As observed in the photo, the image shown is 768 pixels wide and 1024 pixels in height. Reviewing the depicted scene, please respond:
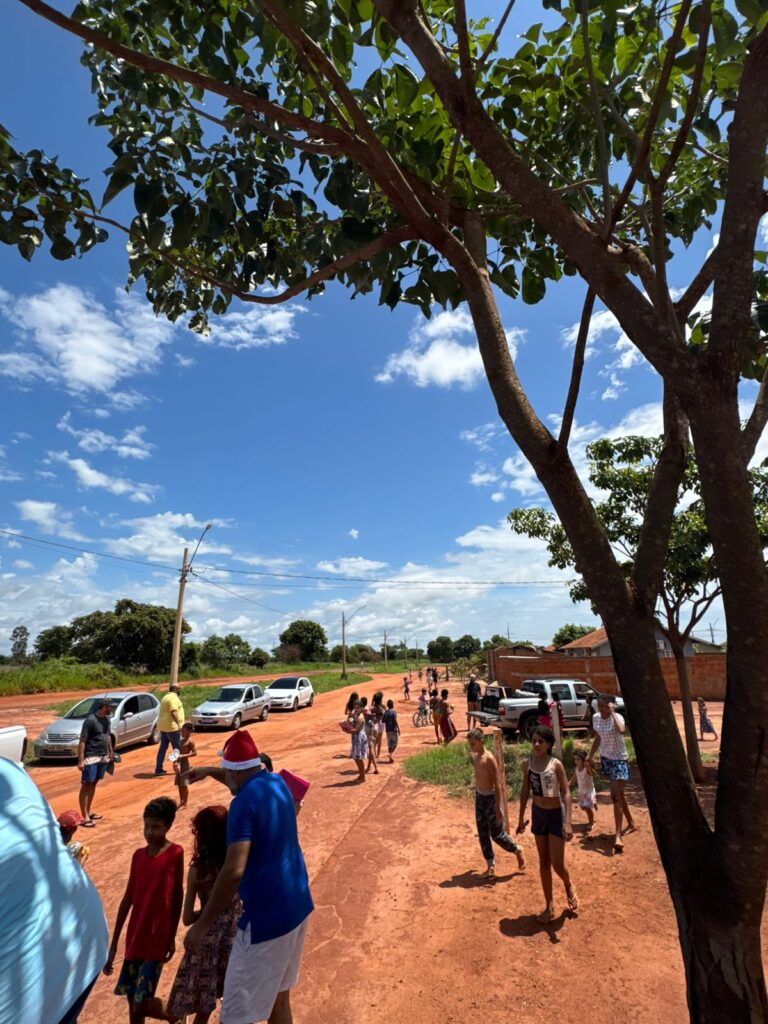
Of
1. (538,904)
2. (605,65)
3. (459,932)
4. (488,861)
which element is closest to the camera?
(605,65)

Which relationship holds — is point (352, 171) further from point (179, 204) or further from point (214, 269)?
point (214, 269)

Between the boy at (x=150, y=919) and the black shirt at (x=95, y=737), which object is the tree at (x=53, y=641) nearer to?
the black shirt at (x=95, y=737)

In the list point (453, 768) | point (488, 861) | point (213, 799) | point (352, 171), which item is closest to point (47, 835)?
point (352, 171)

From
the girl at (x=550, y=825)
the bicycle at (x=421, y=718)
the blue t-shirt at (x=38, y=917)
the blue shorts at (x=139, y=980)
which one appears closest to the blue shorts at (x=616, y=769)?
the girl at (x=550, y=825)

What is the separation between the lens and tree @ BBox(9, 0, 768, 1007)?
1748mm

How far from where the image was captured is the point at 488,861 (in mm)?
5957

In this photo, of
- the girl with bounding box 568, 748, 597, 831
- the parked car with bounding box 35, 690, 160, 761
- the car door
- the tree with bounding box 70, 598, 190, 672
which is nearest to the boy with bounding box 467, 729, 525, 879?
the girl with bounding box 568, 748, 597, 831

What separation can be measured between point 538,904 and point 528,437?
16.6 feet

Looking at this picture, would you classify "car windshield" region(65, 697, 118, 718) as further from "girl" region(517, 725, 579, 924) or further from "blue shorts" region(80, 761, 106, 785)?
"girl" region(517, 725, 579, 924)

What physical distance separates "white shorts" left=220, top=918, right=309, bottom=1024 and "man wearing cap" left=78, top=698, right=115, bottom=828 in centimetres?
611

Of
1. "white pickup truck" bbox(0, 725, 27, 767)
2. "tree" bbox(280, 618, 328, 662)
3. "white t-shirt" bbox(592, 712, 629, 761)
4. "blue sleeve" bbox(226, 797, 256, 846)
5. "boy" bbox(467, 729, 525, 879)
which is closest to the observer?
"blue sleeve" bbox(226, 797, 256, 846)

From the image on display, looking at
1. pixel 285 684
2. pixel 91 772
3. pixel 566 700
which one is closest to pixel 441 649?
pixel 285 684

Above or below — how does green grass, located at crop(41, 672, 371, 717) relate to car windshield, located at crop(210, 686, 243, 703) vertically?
below

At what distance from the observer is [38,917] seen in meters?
1.64
